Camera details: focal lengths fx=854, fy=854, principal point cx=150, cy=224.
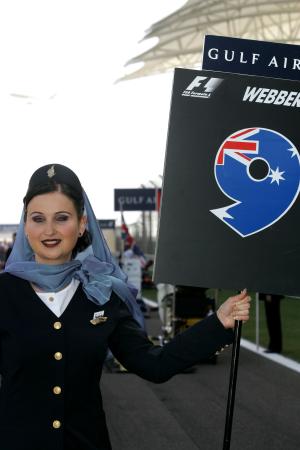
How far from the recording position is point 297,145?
298cm

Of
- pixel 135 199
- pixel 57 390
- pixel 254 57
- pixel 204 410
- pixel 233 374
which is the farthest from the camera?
pixel 135 199

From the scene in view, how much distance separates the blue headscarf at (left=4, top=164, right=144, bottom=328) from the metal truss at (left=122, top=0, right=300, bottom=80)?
118ft

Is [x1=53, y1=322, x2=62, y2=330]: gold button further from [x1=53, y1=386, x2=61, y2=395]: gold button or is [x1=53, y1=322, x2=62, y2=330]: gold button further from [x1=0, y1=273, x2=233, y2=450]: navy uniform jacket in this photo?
[x1=53, y1=386, x2=61, y2=395]: gold button

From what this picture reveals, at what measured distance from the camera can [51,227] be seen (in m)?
2.67

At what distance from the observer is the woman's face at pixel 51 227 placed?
105 inches

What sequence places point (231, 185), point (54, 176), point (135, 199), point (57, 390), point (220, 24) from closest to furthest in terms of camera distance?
point (57, 390) → point (54, 176) → point (231, 185) → point (135, 199) → point (220, 24)

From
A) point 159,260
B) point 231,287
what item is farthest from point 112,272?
point 231,287

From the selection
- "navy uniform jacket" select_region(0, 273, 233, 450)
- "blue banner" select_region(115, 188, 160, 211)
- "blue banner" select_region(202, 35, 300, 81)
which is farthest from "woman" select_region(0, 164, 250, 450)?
"blue banner" select_region(115, 188, 160, 211)

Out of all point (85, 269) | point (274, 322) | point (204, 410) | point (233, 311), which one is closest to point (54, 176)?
point (85, 269)

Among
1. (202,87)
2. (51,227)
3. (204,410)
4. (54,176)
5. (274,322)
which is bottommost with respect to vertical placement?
(204,410)

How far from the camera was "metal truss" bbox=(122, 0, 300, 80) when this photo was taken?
38750 millimetres

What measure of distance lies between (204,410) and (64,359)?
5.40 metres

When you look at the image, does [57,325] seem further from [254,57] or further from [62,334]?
[254,57]

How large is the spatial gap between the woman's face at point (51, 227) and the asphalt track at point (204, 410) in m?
3.98
